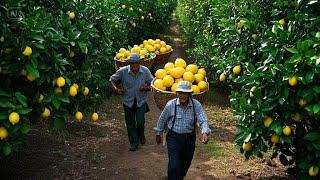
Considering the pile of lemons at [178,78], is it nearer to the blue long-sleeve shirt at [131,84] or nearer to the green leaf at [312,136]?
the blue long-sleeve shirt at [131,84]

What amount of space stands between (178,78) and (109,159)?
1.48m

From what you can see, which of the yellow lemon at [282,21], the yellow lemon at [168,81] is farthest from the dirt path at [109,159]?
the yellow lemon at [282,21]

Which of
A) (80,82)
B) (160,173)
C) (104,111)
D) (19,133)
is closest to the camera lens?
(19,133)

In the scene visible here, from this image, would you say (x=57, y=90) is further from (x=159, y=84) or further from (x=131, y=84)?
(x=131, y=84)

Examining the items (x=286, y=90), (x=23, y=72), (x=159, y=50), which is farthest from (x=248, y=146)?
(x=159, y=50)

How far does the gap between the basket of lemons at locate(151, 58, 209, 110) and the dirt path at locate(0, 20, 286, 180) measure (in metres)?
0.90

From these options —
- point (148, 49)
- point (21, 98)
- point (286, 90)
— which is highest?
point (21, 98)

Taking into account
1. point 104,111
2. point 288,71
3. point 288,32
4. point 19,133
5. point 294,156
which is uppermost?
point 288,32

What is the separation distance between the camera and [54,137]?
7156mm

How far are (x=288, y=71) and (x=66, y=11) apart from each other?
93.0 inches

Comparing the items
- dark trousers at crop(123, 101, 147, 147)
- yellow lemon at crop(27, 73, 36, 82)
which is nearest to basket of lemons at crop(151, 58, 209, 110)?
dark trousers at crop(123, 101, 147, 147)

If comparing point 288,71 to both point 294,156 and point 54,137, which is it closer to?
point 294,156

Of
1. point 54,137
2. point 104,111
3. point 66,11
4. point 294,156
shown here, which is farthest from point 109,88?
point 294,156

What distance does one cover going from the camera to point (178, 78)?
616 cm
